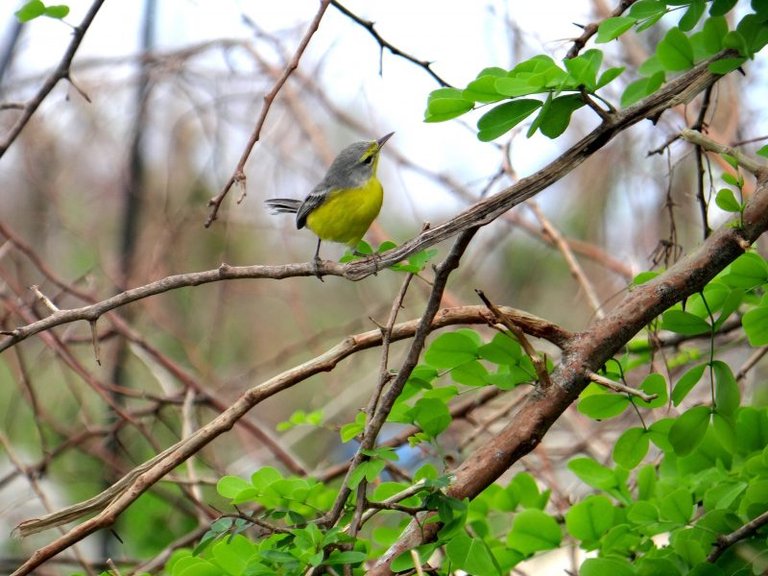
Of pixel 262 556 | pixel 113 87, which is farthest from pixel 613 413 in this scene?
pixel 113 87

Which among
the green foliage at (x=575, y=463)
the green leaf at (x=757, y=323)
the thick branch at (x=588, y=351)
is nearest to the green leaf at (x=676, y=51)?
the green foliage at (x=575, y=463)

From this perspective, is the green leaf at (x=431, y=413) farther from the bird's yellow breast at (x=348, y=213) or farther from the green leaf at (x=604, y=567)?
the bird's yellow breast at (x=348, y=213)

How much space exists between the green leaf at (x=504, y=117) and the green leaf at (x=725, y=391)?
18.0 inches

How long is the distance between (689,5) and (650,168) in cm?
172

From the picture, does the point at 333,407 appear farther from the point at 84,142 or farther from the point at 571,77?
the point at 571,77

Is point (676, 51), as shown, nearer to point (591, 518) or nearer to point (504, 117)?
point (504, 117)

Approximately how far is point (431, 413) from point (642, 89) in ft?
2.18

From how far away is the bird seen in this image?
252 centimetres

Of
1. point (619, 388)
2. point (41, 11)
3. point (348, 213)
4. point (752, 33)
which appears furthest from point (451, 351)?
point (348, 213)

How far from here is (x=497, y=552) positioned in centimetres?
146

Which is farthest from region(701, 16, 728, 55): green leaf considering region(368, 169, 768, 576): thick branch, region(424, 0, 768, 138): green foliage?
region(368, 169, 768, 576): thick branch

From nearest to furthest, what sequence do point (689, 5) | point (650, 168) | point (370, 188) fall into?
1. point (689, 5)
2. point (370, 188)
3. point (650, 168)

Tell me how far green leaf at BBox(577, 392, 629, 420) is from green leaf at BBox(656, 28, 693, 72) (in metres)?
0.53

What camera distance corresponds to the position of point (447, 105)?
45.8 inches
